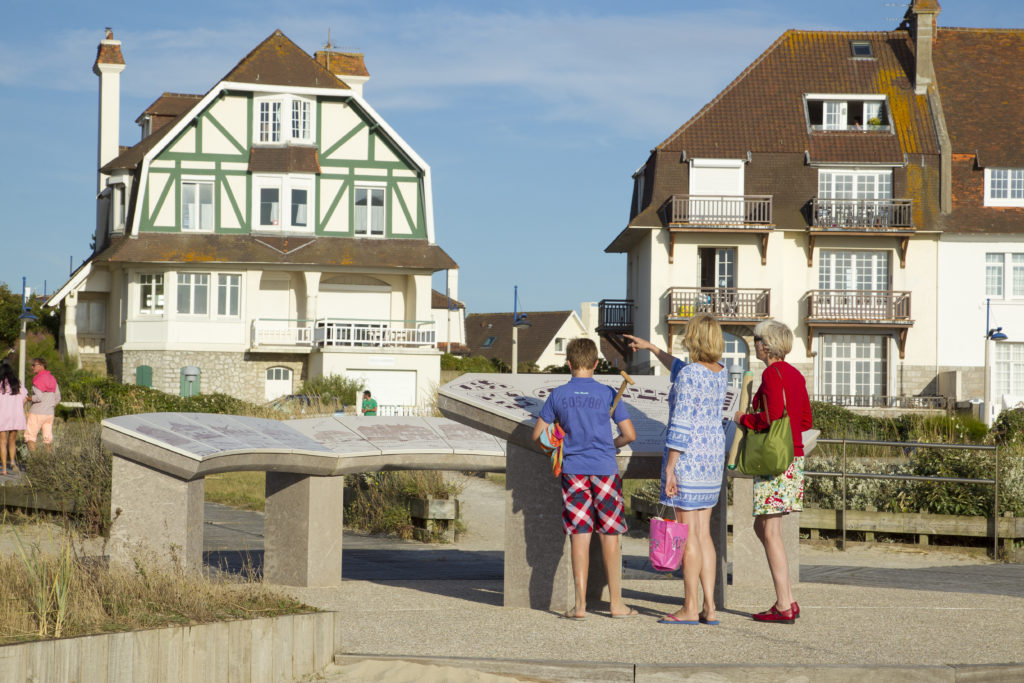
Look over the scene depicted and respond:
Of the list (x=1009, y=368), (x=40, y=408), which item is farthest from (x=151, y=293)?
(x=1009, y=368)

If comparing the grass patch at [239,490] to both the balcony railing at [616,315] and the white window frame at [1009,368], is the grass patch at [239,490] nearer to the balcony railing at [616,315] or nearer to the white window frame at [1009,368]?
the balcony railing at [616,315]

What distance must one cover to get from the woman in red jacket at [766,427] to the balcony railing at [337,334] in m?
32.4

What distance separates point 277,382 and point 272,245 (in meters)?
4.48

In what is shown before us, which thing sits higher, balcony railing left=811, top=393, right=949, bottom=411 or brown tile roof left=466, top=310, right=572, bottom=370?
brown tile roof left=466, top=310, right=572, bottom=370

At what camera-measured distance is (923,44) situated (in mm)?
41125

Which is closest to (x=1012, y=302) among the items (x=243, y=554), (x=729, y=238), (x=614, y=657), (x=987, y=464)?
(x=729, y=238)

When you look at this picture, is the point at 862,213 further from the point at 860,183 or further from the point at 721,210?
the point at 721,210

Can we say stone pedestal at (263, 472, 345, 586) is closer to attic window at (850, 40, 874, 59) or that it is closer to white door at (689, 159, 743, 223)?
white door at (689, 159, 743, 223)

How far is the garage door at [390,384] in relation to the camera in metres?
39.9

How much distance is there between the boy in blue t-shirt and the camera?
25.5ft

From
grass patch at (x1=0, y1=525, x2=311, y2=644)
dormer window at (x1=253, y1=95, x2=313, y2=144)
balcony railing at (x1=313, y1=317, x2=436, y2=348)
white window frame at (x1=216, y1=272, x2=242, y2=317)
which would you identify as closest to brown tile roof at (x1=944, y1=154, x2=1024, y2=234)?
balcony railing at (x1=313, y1=317, x2=436, y2=348)

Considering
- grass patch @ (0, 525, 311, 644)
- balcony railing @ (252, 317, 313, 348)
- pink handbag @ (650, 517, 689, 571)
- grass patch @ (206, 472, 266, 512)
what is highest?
balcony railing @ (252, 317, 313, 348)

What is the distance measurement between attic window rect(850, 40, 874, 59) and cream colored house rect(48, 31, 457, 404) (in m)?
15.1

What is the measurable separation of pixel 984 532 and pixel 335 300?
30729 mm
